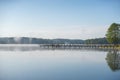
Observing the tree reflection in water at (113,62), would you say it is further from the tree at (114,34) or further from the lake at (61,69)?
the tree at (114,34)

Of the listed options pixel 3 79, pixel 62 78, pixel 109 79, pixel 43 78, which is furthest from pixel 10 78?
pixel 109 79

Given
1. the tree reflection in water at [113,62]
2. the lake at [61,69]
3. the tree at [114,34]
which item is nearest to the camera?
the lake at [61,69]

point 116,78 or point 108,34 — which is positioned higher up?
point 108,34

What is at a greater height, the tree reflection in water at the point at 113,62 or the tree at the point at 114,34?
the tree at the point at 114,34

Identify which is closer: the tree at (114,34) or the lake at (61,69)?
the lake at (61,69)

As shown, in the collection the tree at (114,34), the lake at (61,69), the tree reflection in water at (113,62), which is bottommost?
the lake at (61,69)

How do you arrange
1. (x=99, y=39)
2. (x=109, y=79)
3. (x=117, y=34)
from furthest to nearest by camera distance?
(x=99, y=39) → (x=117, y=34) → (x=109, y=79)

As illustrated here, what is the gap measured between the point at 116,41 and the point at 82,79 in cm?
3414

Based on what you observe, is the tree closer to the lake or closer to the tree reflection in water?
the tree reflection in water

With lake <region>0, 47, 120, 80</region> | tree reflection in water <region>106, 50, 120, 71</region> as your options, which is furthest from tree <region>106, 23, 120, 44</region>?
lake <region>0, 47, 120, 80</region>

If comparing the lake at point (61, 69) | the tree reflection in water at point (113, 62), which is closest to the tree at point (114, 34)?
the tree reflection in water at point (113, 62)

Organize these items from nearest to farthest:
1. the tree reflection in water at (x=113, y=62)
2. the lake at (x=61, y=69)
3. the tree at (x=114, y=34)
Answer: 1. the lake at (x=61, y=69)
2. the tree reflection in water at (x=113, y=62)
3. the tree at (x=114, y=34)

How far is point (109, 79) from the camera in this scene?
10781 millimetres

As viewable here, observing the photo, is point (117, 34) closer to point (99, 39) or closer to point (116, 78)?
point (116, 78)
